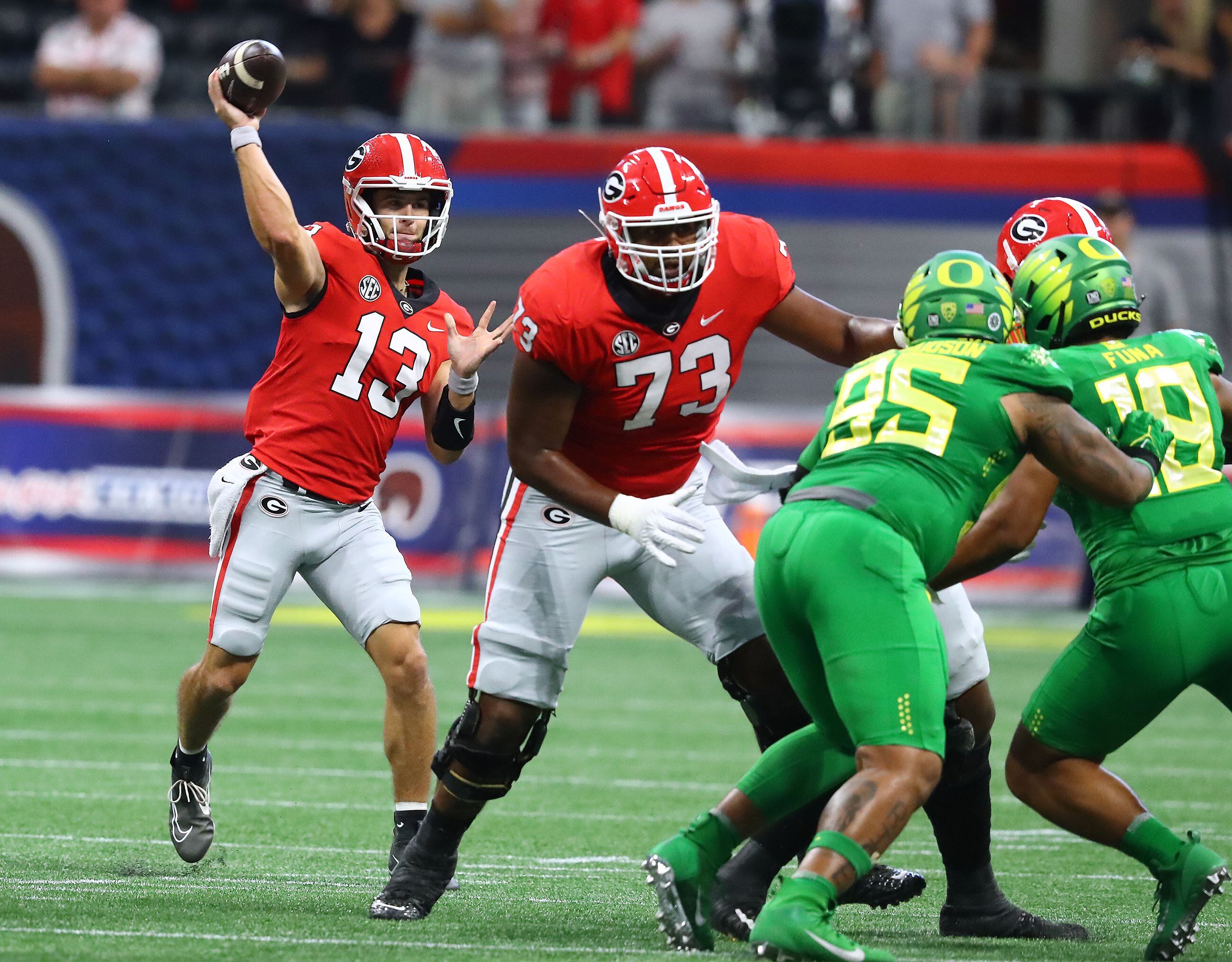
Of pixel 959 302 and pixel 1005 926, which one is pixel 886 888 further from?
pixel 959 302

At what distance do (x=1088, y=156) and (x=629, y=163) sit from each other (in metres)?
10.3

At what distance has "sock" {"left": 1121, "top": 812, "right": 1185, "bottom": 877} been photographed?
4461mm

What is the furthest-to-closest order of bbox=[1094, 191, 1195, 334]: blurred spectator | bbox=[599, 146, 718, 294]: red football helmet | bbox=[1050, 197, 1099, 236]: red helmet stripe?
bbox=[1094, 191, 1195, 334]: blurred spectator → bbox=[1050, 197, 1099, 236]: red helmet stripe → bbox=[599, 146, 718, 294]: red football helmet

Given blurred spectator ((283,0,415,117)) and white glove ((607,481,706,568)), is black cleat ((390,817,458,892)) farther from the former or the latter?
blurred spectator ((283,0,415,117))

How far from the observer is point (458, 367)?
17.3ft

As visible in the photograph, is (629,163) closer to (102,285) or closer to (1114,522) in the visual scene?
(1114,522)

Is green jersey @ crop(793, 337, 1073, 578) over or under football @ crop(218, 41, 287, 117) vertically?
under

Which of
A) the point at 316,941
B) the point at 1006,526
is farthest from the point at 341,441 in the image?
the point at 1006,526

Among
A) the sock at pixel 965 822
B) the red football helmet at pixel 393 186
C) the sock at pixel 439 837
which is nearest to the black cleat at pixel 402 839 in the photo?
the sock at pixel 439 837

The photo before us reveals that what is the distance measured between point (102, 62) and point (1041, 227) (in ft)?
35.0

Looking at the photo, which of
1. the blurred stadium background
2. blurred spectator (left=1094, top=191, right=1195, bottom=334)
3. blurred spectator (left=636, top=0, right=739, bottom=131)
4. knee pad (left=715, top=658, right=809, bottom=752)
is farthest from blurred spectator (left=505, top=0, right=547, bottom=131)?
knee pad (left=715, top=658, right=809, bottom=752)

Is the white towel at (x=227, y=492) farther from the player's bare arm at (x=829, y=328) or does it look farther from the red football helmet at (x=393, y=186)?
the player's bare arm at (x=829, y=328)

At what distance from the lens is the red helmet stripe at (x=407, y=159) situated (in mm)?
5598

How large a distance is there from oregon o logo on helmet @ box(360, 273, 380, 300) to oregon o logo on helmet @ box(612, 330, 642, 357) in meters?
1.15
